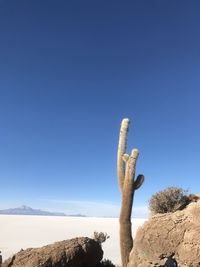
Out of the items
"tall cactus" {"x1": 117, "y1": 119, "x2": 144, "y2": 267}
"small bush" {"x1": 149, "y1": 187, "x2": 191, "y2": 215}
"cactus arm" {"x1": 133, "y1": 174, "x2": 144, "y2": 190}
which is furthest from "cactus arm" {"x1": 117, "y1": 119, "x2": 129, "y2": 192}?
"small bush" {"x1": 149, "y1": 187, "x2": 191, "y2": 215}

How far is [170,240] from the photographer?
9.79 meters

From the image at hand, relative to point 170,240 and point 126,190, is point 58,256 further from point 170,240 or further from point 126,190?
point 170,240

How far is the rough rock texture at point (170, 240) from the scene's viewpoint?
31.0 feet

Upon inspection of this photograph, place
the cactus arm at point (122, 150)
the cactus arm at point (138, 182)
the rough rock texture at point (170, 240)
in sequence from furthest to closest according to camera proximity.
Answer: the cactus arm at point (122, 150)
the cactus arm at point (138, 182)
the rough rock texture at point (170, 240)

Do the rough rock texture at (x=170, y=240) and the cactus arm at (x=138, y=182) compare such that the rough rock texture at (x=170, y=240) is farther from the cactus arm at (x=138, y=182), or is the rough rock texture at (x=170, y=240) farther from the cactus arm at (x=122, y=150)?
the cactus arm at (x=122, y=150)

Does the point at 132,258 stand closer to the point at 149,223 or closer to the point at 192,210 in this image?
the point at 149,223

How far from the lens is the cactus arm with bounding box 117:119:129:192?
536 inches

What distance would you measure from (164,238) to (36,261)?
3417mm

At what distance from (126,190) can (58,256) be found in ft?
9.63

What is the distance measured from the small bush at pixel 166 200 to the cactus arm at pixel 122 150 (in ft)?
6.82

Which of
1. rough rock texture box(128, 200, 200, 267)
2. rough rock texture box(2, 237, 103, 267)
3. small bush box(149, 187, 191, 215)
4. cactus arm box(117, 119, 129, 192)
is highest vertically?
cactus arm box(117, 119, 129, 192)

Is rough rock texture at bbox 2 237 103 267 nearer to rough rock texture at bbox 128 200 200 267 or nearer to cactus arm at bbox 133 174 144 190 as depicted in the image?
rough rock texture at bbox 128 200 200 267

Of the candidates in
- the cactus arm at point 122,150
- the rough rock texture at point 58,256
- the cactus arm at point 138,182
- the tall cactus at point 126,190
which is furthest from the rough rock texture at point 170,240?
the cactus arm at point 122,150

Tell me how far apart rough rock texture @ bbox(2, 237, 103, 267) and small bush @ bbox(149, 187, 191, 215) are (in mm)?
3633
